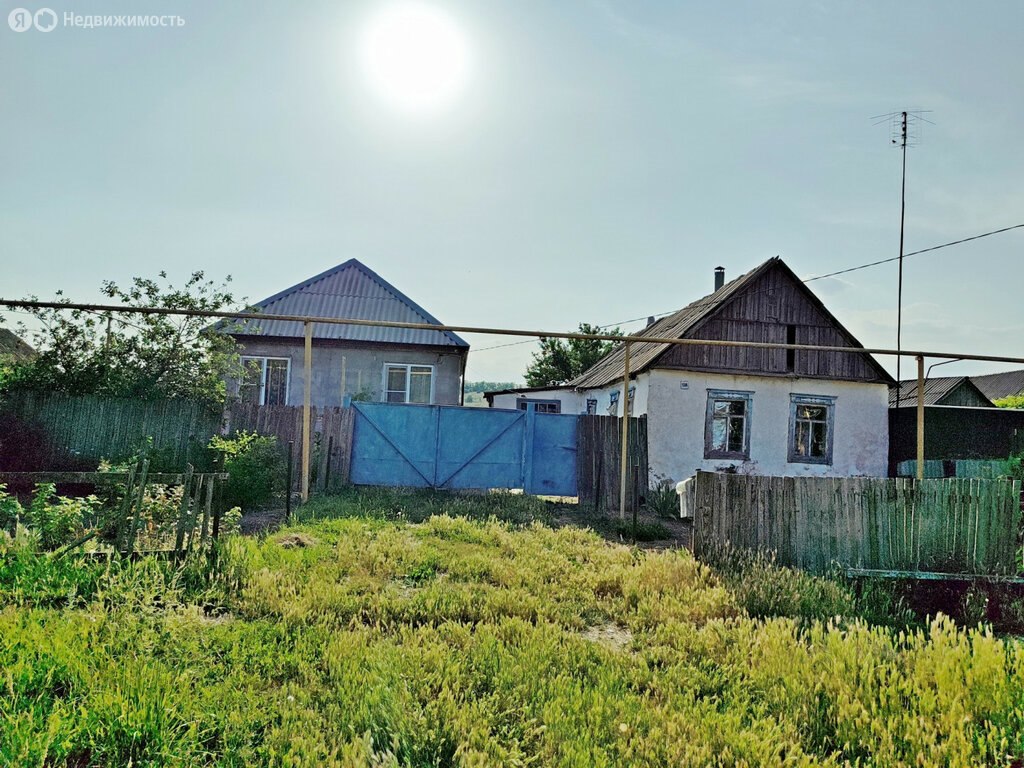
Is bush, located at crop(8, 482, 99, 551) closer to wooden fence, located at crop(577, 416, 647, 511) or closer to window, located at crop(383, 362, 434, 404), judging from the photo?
wooden fence, located at crop(577, 416, 647, 511)

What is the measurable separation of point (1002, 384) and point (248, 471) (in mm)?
48775

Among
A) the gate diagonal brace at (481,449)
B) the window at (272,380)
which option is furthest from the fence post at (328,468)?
the window at (272,380)

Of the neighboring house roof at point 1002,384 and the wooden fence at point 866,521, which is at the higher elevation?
the neighboring house roof at point 1002,384

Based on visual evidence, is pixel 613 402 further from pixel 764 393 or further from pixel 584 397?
pixel 584 397

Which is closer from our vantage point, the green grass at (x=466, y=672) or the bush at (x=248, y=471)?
the green grass at (x=466, y=672)

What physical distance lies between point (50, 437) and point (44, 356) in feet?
4.74

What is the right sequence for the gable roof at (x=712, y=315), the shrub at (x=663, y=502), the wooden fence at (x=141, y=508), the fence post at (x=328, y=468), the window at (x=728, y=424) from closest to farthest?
1. the wooden fence at (x=141, y=508)
2. the fence post at (x=328, y=468)
3. the shrub at (x=663, y=502)
4. the window at (x=728, y=424)
5. the gable roof at (x=712, y=315)

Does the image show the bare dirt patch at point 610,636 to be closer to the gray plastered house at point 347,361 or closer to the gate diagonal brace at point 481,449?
the gate diagonal brace at point 481,449

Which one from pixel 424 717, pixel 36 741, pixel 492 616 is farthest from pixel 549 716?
pixel 36 741

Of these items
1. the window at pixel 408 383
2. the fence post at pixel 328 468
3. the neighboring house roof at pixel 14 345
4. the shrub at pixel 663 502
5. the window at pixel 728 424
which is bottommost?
the shrub at pixel 663 502

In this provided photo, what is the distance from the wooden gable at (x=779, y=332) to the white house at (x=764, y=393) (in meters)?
0.03

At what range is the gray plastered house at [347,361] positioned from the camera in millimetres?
17938

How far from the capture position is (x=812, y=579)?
6.19 m

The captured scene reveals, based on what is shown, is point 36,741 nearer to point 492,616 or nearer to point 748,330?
point 492,616
